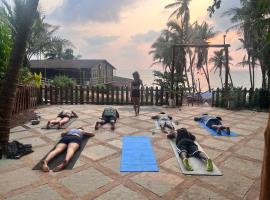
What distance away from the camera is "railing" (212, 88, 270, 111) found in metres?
12.2

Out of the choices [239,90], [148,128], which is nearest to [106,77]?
[239,90]

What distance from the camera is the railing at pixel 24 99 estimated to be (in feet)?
27.9

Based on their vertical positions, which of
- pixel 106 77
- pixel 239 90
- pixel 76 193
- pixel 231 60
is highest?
pixel 231 60

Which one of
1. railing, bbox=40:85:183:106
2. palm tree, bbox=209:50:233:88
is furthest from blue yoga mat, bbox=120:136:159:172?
palm tree, bbox=209:50:233:88

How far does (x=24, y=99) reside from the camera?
952 centimetres

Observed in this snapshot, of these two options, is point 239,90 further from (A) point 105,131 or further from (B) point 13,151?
(B) point 13,151

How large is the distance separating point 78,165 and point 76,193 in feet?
3.51

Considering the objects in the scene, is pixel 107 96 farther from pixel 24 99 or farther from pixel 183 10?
pixel 183 10

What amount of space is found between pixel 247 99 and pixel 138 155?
9.75 metres

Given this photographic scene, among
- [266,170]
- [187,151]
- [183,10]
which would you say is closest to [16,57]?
[187,151]

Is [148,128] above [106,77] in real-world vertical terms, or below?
below

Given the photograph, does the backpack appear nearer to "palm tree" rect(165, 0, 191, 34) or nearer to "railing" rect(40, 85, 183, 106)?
"railing" rect(40, 85, 183, 106)

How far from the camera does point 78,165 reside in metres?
4.55

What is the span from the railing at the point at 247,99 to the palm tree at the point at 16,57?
10.3 metres
